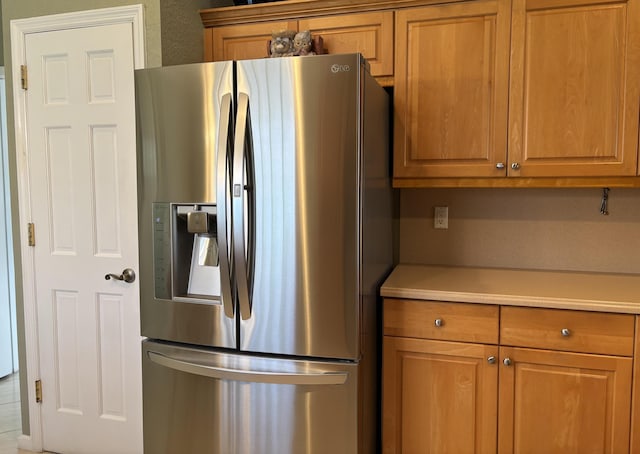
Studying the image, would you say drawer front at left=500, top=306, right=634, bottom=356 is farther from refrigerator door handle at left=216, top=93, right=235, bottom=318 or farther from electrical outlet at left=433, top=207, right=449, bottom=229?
refrigerator door handle at left=216, top=93, right=235, bottom=318

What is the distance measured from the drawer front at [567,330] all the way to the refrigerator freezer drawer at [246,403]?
64 cm

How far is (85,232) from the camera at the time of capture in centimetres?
236

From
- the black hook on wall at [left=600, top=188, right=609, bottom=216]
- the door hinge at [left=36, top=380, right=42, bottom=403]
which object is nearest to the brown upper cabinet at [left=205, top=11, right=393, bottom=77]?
the black hook on wall at [left=600, top=188, right=609, bottom=216]

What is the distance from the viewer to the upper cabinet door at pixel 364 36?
2.20 metres

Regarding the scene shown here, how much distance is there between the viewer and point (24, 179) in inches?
95.8

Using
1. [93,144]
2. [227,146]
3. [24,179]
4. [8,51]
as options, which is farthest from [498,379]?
[8,51]

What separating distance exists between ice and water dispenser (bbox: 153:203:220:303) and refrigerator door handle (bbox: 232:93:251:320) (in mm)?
135

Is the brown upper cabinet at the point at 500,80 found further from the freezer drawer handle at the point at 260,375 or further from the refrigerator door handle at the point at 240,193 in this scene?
the freezer drawer handle at the point at 260,375

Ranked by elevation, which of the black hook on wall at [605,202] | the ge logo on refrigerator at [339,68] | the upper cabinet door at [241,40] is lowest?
the black hook on wall at [605,202]

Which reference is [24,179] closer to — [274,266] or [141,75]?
[141,75]

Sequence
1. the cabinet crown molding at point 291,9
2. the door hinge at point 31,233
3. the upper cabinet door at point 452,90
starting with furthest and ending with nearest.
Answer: the door hinge at point 31,233 → the cabinet crown molding at point 291,9 → the upper cabinet door at point 452,90

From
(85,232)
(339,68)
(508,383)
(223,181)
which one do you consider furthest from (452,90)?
(85,232)

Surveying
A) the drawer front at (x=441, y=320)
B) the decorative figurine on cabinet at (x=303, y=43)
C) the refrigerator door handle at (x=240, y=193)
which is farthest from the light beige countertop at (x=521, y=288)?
the decorative figurine on cabinet at (x=303, y=43)

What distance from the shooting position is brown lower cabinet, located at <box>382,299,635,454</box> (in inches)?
70.4
